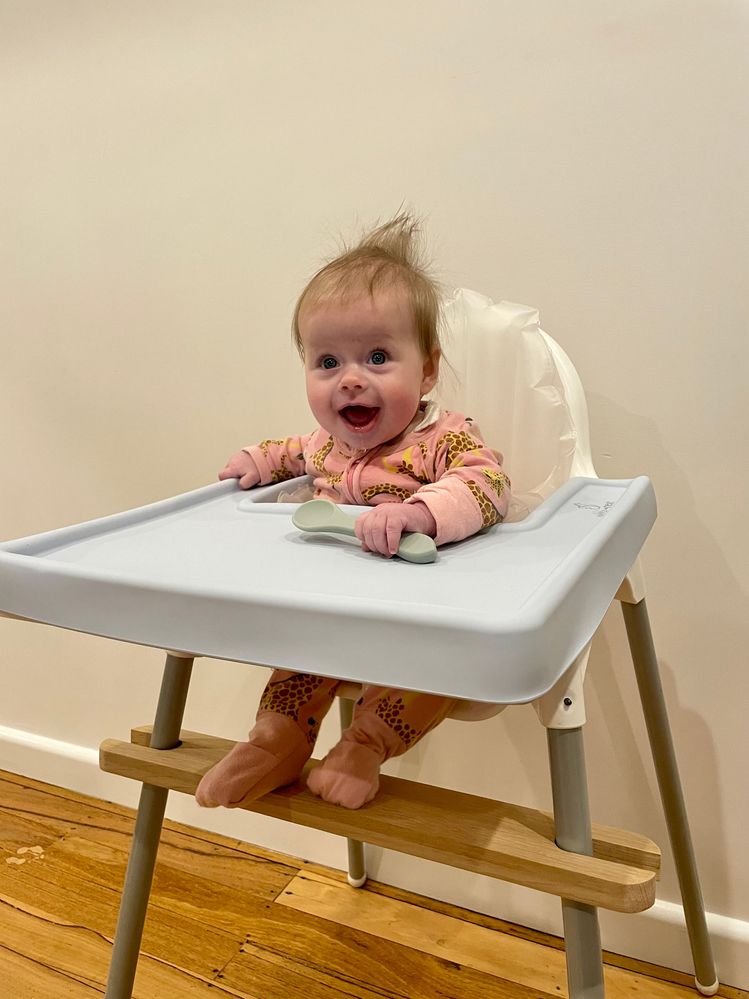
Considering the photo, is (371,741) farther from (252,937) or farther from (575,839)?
(252,937)

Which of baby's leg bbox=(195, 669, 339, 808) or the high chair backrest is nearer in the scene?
baby's leg bbox=(195, 669, 339, 808)

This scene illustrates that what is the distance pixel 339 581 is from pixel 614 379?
546mm

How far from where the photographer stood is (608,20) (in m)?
0.84

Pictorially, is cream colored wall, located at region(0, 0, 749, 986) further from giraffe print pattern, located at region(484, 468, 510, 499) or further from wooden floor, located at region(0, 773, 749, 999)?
giraffe print pattern, located at region(484, 468, 510, 499)

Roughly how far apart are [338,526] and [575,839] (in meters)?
0.25

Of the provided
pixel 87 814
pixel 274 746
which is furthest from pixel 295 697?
pixel 87 814

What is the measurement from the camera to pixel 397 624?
0.40 meters

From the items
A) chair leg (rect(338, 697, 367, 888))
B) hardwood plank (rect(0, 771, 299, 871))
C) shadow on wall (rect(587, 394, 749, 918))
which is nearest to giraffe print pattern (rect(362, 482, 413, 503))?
shadow on wall (rect(587, 394, 749, 918))

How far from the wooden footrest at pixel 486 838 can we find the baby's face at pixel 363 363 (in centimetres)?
28

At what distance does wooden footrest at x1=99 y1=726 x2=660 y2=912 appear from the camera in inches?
19.2

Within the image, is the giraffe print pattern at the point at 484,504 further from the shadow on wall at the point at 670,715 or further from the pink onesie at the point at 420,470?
the shadow on wall at the point at 670,715

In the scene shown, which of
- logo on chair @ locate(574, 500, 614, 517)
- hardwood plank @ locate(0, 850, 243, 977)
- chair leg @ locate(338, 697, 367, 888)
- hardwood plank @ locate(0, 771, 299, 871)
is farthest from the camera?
hardwood plank @ locate(0, 771, 299, 871)

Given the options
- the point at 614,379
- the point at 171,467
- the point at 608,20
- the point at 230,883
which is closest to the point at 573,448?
the point at 614,379

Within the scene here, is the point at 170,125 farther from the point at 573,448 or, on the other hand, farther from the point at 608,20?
the point at 573,448
